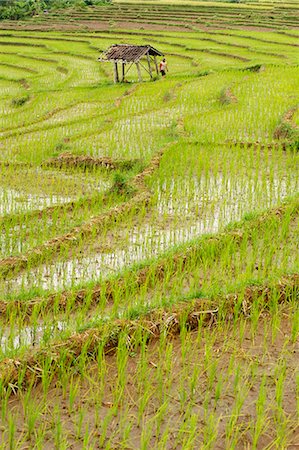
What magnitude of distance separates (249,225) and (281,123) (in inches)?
A: 177

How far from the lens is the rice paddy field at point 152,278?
2.92 m

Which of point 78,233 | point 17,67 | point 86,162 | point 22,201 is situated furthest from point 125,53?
point 78,233

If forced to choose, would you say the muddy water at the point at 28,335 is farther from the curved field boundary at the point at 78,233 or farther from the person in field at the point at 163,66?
the person in field at the point at 163,66

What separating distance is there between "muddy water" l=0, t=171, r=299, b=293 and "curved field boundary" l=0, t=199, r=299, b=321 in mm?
305

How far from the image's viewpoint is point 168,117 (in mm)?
11133

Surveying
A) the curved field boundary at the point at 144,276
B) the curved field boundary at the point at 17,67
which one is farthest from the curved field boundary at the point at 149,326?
the curved field boundary at the point at 17,67

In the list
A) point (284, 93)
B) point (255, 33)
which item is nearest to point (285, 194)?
point (284, 93)

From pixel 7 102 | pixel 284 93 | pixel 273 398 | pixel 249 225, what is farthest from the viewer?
pixel 7 102

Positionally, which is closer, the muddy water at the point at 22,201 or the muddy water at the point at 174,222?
the muddy water at the point at 174,222

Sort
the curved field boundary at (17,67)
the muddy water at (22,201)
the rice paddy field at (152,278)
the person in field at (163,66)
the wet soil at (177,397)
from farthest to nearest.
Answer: the curved field boundary at (17,67), the person in field at (163,66), the muddy water at (22,201), the rice paddy field at (152,278), the wet soil at (177,397)

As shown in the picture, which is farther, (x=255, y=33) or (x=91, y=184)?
(x=255, y=33)

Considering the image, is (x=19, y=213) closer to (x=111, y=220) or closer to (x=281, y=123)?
(x=111, y=220)

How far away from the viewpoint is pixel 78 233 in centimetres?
523

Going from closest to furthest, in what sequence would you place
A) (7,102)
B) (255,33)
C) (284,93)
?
(284,93) → (7,102) → (255,33)
